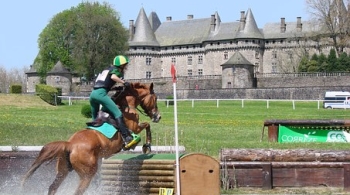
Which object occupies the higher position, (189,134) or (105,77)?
(105,77)

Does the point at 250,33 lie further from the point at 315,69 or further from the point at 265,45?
the point at 315,69

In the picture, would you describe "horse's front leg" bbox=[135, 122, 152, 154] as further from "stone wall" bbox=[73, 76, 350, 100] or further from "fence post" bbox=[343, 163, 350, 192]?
"stone wall" bbox=[73, 76, 350, 100]

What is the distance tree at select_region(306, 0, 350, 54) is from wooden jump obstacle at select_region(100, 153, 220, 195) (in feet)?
274

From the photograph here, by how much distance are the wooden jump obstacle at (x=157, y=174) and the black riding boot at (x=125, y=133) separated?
2.95 feet

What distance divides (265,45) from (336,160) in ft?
358

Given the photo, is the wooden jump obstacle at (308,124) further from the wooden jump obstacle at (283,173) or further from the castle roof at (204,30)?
the castle roof at (204,30)

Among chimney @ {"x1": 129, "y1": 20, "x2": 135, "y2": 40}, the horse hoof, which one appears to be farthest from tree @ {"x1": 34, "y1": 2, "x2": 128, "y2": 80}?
the horse hoof

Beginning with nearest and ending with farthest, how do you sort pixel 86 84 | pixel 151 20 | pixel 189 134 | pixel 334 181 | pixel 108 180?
pixel 108 180, pixel 334 181, pixel 189 134, pixel 86 84, pixel 151 20

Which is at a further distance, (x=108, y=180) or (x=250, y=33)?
(x=250, y=33)

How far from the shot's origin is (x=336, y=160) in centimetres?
1491

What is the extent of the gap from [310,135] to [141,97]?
12.1 meters

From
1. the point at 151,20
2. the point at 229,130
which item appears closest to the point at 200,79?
the point at 151,20

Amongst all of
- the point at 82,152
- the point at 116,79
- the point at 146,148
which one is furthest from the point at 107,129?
the point at 146,148

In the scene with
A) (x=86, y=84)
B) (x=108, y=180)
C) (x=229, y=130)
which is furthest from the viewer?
(x=86, y=84)
